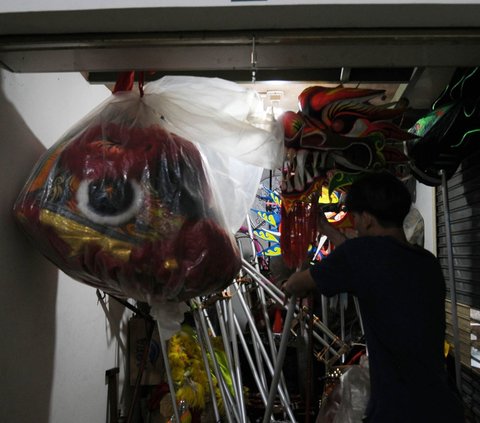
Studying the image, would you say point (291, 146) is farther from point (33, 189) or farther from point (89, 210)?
point (33, 189)

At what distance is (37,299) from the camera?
1.38 metres

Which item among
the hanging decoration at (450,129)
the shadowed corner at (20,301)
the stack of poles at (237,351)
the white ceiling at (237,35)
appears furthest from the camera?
Result: the stack of poles at (237,351)

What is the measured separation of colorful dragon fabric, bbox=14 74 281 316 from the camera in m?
1.06

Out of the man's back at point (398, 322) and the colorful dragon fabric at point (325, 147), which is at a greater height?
the colorful dragon fabric at point (325, 147)

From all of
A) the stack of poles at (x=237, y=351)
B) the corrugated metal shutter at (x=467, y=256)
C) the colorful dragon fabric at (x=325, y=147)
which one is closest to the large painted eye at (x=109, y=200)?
the colorful dragon fabric at (x=325, y=147)

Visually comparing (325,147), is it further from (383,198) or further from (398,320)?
(398,320)

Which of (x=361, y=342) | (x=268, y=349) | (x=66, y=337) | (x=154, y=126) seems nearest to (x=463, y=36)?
(x=154, y=126)

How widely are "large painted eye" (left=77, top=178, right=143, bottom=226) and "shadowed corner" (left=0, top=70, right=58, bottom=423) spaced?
33 cm

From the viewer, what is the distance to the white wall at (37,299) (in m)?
1.22

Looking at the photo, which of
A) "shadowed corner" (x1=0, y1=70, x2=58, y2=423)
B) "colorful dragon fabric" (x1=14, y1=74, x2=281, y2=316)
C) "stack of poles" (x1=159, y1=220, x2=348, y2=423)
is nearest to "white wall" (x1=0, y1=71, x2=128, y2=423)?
"shadowed corner" (x1=0, y1=70, x2=58, y2=423)

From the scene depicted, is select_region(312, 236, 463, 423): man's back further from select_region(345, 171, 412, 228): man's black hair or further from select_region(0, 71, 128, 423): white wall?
select_region(0, 71, 128, 423): white wall

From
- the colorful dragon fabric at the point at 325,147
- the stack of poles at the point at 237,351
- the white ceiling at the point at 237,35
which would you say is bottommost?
the stack of poles at the point at 237,351

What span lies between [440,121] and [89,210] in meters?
1.23

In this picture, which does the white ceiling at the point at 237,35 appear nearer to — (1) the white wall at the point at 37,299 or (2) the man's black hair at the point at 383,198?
(1) the white wall at the point at 37,299
